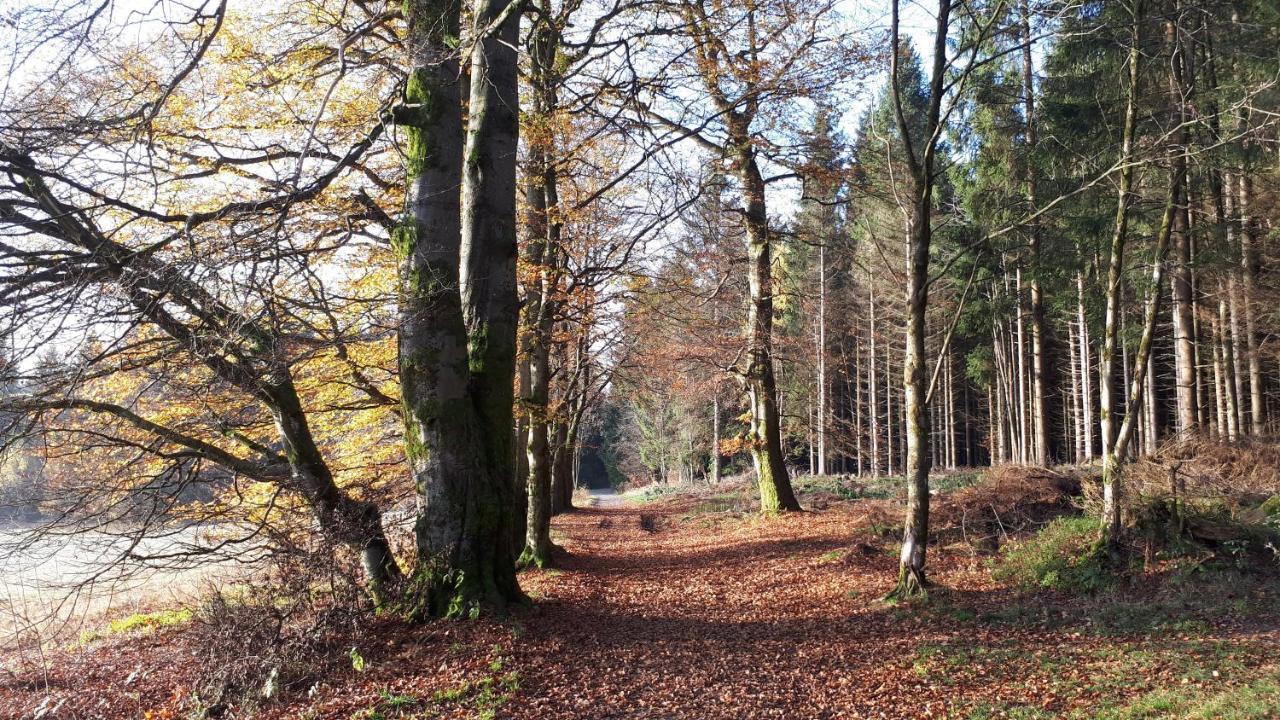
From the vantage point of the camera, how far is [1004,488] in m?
12.7

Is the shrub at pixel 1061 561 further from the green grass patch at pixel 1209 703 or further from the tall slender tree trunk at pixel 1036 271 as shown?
the tall slender tree trunk at pixel 1036 271

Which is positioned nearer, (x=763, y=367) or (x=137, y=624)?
(x=137, y=624)

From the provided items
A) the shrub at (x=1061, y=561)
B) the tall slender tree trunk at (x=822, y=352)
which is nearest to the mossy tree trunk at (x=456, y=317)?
the shrub at (x=1061, y=561)

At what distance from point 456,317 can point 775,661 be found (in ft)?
15.0

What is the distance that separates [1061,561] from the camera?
29.8 feet

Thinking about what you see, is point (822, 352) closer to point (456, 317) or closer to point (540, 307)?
point (540, 307)

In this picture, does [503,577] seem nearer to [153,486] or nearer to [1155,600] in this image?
[153,486]

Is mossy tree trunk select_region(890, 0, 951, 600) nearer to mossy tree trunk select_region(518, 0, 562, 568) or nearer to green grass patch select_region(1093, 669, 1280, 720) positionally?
green grass patch select_region(1093, 669, 1280, 720)

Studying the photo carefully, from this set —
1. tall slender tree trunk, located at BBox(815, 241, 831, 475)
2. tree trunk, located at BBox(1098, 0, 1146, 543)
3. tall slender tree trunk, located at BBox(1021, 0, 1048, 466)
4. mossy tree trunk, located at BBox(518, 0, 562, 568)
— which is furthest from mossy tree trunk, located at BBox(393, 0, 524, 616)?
tall slender tree trunk, located at BBox(815, 241, 831, 475)

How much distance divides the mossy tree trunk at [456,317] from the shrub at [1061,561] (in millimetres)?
6409

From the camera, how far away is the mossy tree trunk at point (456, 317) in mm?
7059

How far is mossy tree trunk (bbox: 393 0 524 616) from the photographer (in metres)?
7.06

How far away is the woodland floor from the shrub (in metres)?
0.42

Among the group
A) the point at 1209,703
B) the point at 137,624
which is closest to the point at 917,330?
the point at 1209,703
